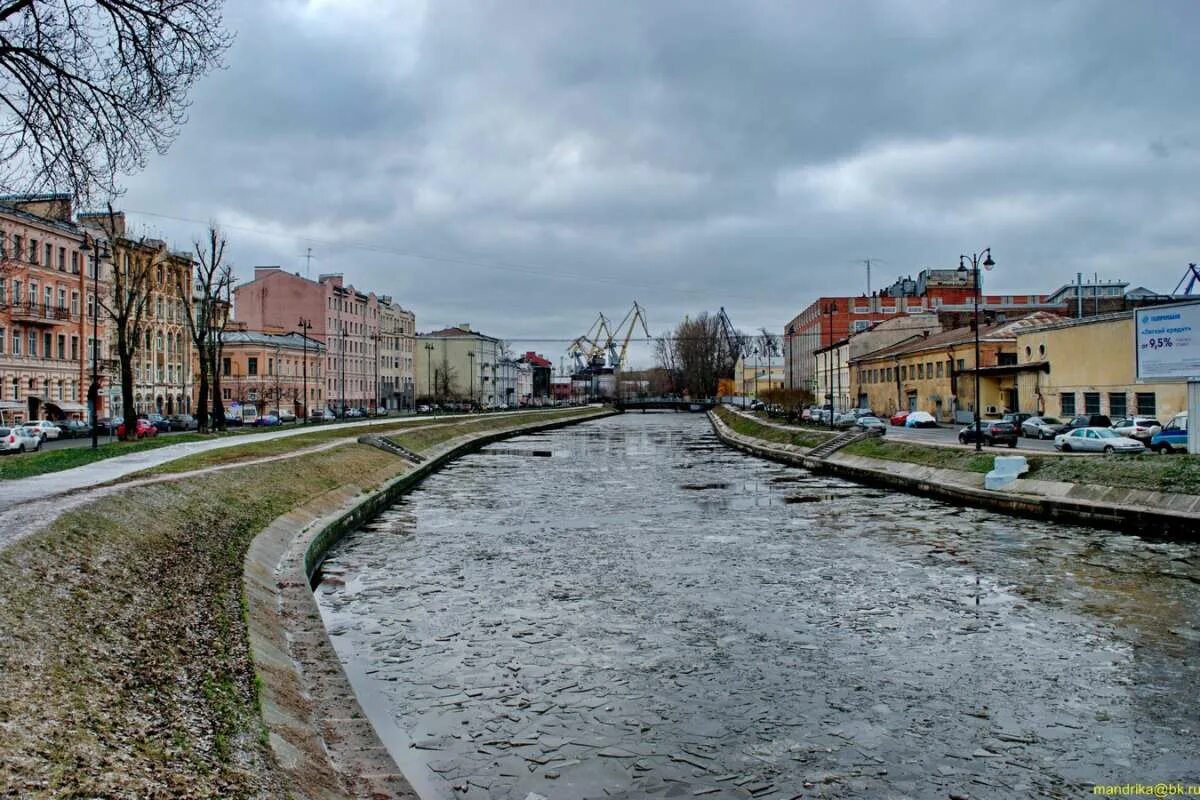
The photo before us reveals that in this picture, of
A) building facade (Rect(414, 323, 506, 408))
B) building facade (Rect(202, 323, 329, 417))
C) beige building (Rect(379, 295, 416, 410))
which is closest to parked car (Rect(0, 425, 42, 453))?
building facade (Rect(202, 323, 329, 417))

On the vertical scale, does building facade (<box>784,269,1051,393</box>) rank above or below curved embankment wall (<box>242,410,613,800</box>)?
above

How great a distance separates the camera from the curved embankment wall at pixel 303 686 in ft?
27.5

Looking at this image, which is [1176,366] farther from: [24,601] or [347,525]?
[24,601]

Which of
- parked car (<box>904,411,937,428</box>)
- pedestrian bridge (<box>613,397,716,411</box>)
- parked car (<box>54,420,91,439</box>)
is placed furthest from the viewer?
pedestrian bridge (<box>613,397,716,411</box>)

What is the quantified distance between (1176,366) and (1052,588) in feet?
52.4

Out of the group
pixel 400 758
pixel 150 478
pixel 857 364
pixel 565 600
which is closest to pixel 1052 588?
pixel 565 600

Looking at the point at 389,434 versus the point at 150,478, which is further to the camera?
the point at 389,434

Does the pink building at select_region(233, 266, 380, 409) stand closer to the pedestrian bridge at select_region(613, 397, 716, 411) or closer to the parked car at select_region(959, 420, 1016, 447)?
the pedestrian bridge at select_region(613, 397, 716, 411)

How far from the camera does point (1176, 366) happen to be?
2944 cm

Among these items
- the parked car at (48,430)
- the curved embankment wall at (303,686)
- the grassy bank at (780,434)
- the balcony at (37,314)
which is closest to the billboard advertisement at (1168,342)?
the grassy bank at (780,434)

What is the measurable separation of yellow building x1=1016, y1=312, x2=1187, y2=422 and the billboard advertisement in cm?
1485

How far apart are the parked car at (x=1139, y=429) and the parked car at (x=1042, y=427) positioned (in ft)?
14.1

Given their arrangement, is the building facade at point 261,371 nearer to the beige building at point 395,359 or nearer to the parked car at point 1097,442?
the beige building at point 395,359

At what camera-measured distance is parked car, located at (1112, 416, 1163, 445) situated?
38969 mm
